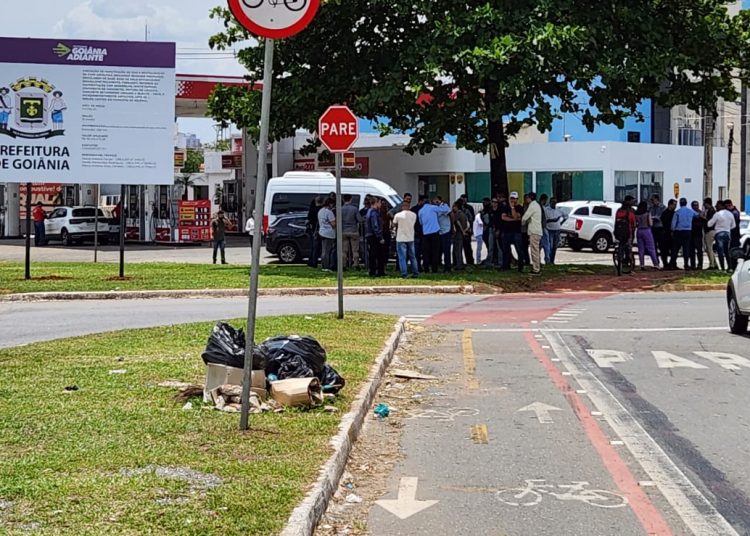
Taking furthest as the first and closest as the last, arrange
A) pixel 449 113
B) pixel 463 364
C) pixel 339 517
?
pixel 449 113 < pixel 463 364 < pixel 339 517

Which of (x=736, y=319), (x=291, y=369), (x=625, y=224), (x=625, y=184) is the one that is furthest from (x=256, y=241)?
(x=625, y=184)

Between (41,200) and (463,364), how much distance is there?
4846 centimetres

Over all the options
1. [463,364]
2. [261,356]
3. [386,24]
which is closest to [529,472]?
[261,356]

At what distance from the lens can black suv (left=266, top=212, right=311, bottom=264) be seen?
30.5m

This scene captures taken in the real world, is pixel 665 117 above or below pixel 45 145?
above

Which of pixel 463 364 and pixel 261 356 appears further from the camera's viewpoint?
pixel 463 364

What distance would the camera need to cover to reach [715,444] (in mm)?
8297

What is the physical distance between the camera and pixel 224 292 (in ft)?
70.2

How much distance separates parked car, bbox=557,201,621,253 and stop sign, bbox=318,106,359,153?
2298 centimetres

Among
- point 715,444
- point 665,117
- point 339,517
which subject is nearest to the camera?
point 339,517

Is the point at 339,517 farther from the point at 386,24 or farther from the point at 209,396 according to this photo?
the point at 386,24

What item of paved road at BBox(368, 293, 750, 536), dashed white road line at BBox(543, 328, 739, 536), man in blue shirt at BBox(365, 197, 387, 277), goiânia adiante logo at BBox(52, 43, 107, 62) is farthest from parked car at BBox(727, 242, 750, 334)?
goiânia adiante logo at BBox(52, 43, 107, 62)

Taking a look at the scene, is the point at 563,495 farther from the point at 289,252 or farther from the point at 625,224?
the point at 289,252

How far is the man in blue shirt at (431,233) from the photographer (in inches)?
958
